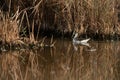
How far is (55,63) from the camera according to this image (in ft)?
23.0

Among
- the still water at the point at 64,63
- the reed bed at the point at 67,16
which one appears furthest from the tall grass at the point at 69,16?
the still water at the point at 64,63

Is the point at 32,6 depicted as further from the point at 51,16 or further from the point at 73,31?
the point at 73,31

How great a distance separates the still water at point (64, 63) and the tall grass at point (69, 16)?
0.48 meters

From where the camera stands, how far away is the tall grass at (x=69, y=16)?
891 centimetres

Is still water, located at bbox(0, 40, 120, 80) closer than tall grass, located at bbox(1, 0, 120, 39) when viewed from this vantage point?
Yes

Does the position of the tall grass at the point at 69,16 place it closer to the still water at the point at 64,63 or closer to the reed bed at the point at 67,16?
the reed bed at the point at 67,16

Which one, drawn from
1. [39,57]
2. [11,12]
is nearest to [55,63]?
[39,57]

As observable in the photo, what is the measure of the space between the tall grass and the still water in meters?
0.48

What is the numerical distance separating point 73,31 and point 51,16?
1.91 feet

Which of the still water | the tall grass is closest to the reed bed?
the tall grass

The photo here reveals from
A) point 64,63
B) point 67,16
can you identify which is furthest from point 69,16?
point 64,63

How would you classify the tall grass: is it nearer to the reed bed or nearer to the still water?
the reed bed

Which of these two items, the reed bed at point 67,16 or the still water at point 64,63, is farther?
the reed bed at point 67,16

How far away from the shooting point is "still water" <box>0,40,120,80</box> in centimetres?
632
